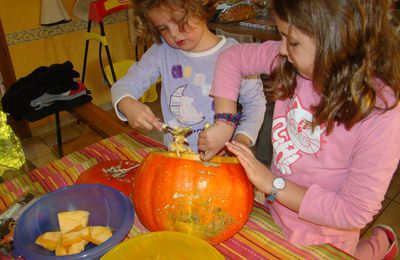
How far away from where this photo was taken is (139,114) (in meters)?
0.94

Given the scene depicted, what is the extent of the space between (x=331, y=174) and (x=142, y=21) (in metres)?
0.67

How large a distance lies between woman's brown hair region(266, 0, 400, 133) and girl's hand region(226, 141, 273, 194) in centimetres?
16

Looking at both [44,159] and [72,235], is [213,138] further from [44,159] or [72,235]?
[44,159]

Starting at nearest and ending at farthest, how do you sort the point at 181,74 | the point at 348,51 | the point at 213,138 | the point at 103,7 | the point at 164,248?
1. the point at 348,51
2. the point at 164,248
3. the point at 213,138
4. the point at 181,74
5. the point at 103,7

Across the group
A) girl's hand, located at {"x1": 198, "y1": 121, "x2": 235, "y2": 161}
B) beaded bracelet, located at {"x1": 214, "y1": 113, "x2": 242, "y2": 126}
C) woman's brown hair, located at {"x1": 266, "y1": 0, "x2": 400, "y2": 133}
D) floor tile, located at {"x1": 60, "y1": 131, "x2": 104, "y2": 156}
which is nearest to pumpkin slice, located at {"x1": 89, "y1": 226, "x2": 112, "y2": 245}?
girl's hand, located at {"x1": 198, "y1": 121, "x2": 235, "y2": 161}

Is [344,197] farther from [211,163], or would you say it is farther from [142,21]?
[142,21]

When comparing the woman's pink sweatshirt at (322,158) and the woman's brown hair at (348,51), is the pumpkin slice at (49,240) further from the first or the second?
the woman's brown hair at (348,51)

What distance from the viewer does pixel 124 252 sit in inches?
27.5

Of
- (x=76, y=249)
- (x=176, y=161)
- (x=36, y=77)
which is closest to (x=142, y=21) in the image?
(x=176, y=161)

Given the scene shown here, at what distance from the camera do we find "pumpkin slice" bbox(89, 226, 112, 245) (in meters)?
0.75

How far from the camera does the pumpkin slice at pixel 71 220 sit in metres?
0.79

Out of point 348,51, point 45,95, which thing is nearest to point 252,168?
point 348,51

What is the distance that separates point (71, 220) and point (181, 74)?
1.75 ft

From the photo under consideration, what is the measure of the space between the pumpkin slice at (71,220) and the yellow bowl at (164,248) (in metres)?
0.15
